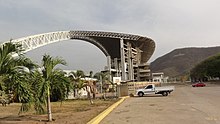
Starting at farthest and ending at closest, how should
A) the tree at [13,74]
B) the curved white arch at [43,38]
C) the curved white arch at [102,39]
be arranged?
the curved white arch at [102,39] < the curved white arch at [43,38] < the tree at [13,74]

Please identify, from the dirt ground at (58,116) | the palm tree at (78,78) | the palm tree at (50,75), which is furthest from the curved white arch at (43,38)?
the palm tree at (50,75)

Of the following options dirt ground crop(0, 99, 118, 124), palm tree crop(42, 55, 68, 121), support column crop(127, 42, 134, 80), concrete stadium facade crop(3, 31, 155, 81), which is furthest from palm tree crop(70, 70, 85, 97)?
support column crop(127, 42, 134, 80)

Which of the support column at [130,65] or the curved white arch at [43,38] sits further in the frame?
the support column at [130,65]

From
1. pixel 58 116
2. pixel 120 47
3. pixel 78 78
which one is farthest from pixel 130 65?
pixel 58 116

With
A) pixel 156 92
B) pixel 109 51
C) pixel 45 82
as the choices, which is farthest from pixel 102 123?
pixel 109 51

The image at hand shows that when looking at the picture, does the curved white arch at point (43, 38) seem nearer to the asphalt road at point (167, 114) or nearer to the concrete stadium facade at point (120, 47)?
the concrete stadium facade at point (120, 47)

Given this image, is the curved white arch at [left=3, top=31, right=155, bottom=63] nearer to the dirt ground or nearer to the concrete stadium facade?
the concrete stadium facade

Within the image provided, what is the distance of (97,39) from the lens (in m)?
149

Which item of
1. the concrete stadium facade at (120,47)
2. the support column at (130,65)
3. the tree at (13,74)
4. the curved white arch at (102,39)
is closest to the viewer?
the tree at (13,74)

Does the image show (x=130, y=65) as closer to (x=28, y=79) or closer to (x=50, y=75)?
(x=50, y=75)

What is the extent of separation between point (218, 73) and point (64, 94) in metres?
104

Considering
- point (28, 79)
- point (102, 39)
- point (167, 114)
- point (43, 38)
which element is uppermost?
point (102, 39)

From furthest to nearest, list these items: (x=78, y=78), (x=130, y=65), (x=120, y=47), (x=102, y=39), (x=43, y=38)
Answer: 1. (x=102, y=39)
2. (x=130, y=65)
3. (x=120, y=47)
4. (x=43, y=38)
5. (x=78, y=78)

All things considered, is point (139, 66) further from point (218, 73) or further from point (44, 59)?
point (44, 59)
